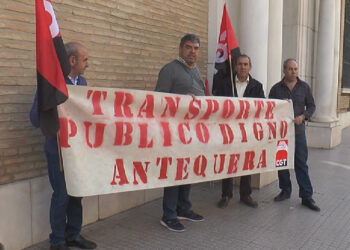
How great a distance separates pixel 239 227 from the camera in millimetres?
4434

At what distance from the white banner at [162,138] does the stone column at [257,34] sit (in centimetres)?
112

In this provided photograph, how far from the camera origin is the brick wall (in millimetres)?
3455

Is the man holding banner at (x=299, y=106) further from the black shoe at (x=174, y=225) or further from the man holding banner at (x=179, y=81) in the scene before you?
the black shoe at (x=174, y=225)

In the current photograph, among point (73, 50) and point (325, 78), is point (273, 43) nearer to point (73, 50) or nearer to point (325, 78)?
point (73, 50)

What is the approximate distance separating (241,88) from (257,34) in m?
1.36

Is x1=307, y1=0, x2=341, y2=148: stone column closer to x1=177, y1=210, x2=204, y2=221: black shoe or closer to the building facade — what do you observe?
the building facade

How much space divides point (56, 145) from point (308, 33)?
8522 millimetres

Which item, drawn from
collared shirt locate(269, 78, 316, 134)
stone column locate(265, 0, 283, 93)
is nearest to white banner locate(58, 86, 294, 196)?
collared shirt locate(269, 78, 316, 134)

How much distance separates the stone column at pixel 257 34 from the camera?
Answer: 19.6 ft

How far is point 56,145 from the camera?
3406 mm

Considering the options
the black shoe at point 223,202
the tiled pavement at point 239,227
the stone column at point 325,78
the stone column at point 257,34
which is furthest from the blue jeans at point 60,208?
the stone column at point 325,78

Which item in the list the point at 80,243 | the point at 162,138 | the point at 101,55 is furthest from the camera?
the point at 101,55

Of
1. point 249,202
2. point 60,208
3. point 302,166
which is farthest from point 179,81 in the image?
point 302,166

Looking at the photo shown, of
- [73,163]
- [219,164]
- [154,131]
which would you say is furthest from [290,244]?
[73,163]
